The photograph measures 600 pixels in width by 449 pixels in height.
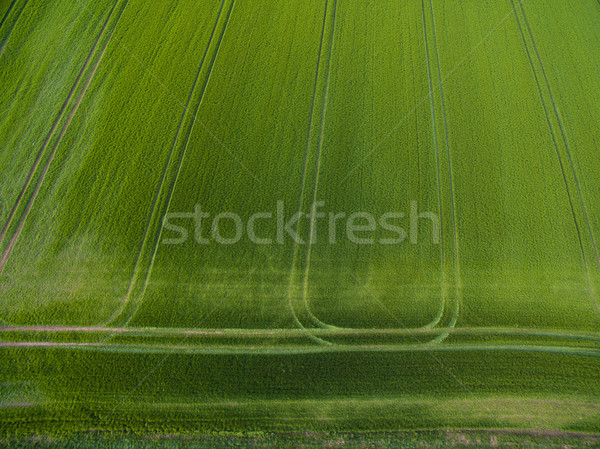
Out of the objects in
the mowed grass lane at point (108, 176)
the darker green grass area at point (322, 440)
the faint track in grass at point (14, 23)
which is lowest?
the darker green grass area at point (322, 440)

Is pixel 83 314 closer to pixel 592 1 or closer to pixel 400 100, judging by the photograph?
pixel 400 100

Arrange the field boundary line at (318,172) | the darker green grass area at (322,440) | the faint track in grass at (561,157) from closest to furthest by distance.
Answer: the darker green grass area at (322,440), the field boundary line at (318,172), the faint track in grass at (561,157)

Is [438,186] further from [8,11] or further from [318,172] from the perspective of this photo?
[8,11]

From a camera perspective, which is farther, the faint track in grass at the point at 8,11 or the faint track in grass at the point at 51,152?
the faint track in grass at the point at 8,11

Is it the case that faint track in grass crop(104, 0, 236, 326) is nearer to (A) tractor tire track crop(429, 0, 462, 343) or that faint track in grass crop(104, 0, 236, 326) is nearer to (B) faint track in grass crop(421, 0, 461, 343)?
(B) faint track in grass crop(421, 0, 461, 343)

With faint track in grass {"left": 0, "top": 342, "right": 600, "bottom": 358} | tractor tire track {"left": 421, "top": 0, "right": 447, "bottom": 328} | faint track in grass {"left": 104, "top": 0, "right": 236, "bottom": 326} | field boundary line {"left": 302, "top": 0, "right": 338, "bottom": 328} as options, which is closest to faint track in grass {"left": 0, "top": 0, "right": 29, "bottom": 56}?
faint track in grass {"left": 104, "top": 0, "right": 236, "bottom": 326}

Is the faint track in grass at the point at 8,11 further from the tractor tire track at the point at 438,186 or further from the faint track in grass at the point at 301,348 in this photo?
the tractor tire track at the point at 438,186

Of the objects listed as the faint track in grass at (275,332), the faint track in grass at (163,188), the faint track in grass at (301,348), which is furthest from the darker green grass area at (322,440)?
the faint track in grass at (163,188)

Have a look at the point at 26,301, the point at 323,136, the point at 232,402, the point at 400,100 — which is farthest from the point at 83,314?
the point at 400,100
